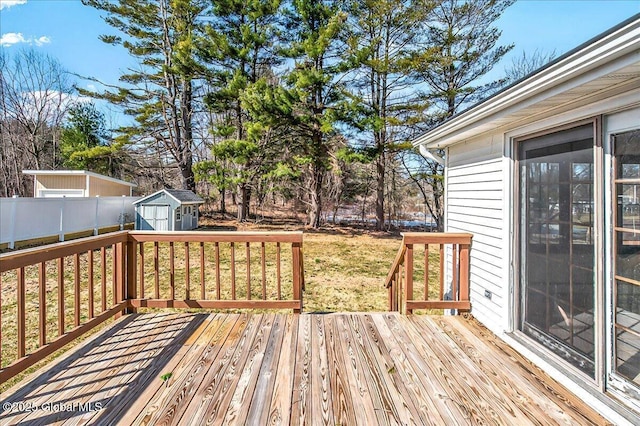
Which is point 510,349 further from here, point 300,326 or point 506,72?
point 506,72

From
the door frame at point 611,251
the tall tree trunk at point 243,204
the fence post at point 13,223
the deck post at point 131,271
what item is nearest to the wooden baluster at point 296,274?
the deck post at point 131,271

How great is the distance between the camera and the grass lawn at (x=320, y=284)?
13.5ft

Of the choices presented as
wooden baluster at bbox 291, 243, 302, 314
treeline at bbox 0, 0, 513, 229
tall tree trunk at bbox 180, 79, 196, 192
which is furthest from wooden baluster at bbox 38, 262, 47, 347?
tall tree trunk at bbox 180, 79, 196, 192

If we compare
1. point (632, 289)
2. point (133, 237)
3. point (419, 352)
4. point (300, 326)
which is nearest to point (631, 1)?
point (632, 289)

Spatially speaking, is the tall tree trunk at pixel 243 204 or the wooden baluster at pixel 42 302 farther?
the tall tree trunk at pixel 243 204

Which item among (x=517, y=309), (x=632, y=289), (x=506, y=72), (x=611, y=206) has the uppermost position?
(x=506, y=72)

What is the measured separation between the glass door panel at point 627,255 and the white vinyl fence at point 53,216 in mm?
10718

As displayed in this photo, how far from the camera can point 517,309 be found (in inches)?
109

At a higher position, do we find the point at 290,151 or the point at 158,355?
the point at 290,151

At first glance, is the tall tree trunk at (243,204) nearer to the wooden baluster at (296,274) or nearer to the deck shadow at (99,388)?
the wooden baluster at (296,274)

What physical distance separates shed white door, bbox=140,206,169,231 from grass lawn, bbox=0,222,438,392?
287cm

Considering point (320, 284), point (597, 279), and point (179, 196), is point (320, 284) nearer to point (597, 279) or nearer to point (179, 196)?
point (597, 279)

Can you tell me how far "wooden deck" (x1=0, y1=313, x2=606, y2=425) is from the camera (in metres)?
1.78

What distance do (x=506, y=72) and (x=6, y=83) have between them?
23.5 metres
